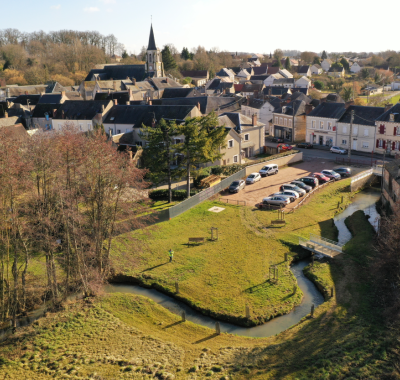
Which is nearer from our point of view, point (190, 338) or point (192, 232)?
point (190, 338)

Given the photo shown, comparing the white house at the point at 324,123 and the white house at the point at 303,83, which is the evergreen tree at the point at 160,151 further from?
the white house at the point at 303,83

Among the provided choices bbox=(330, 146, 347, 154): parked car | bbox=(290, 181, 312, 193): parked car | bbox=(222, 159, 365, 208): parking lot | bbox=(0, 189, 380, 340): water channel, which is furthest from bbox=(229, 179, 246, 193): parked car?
bbox=(330, 146, 347, 154): parked car

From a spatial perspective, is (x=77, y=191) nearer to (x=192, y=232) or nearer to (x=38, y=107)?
(x=192, y=232)

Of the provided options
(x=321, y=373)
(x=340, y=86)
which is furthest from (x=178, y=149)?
(x=340, y=86)

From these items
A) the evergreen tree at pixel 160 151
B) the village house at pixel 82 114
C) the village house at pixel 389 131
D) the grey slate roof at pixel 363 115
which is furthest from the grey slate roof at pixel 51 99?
the village house at pixel 389 131

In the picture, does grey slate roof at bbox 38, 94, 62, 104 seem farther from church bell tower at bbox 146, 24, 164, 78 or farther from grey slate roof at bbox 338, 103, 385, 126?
grey slate roof at bbox 338, 103, 385, 126

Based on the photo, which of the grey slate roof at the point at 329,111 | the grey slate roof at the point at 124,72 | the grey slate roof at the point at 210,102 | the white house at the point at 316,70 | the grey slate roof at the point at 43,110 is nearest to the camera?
the grey slate roof at the point at 329,111
